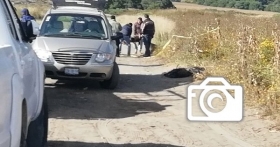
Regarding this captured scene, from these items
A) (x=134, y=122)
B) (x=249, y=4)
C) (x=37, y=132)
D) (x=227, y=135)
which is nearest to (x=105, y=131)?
(x=134, y=122)

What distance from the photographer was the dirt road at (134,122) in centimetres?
898

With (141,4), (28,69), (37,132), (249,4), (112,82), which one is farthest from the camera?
(141,4)

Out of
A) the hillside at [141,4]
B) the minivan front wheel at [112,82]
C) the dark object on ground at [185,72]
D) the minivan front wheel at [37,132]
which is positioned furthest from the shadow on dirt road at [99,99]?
the hillside at [141,4]

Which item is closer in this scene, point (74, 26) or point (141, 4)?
point (74, 26)

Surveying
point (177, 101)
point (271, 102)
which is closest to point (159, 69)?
point (177, 101)

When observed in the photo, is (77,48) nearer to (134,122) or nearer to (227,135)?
(134,122)

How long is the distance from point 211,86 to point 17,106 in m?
9.20

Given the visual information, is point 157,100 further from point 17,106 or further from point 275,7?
point 275,7

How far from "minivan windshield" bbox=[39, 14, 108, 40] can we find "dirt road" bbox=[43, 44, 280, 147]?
115 cm

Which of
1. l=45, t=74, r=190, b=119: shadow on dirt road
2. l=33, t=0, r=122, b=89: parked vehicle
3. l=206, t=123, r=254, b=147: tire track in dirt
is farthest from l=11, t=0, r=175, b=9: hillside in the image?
l=206, t=123, r=254, b=147: tire track in dirt

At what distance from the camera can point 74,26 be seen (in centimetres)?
1434

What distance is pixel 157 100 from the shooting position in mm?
12797

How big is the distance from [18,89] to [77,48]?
8.06 meters

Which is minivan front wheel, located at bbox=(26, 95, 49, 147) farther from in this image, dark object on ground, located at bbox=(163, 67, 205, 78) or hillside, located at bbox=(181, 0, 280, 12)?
hillside, located at bbox=(181, 0, 280, 12)
